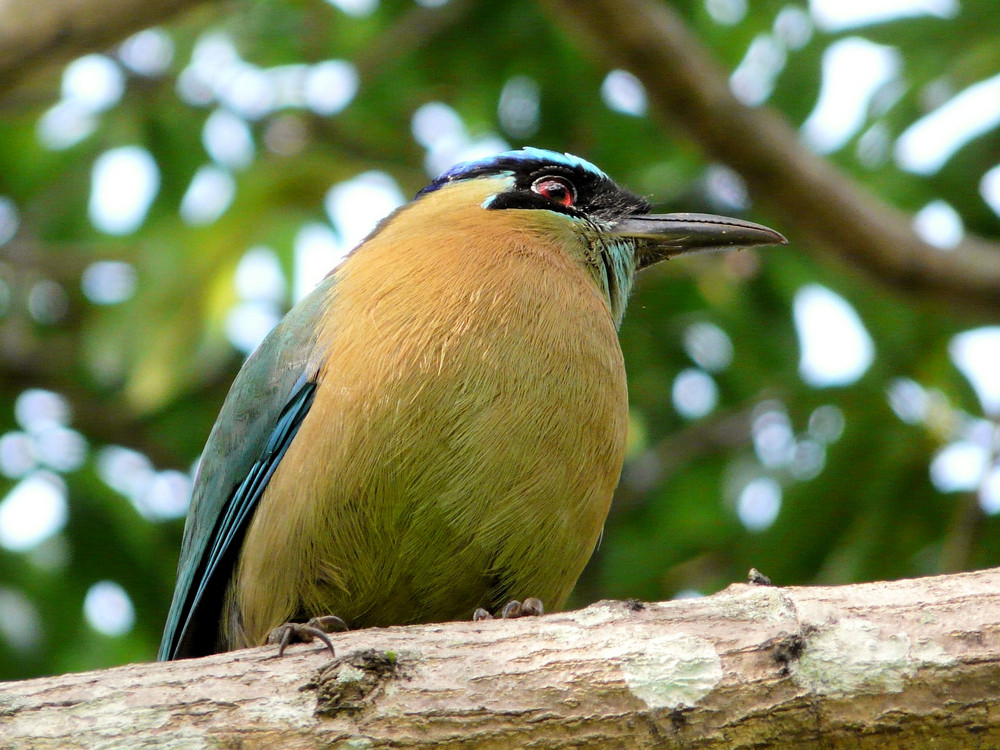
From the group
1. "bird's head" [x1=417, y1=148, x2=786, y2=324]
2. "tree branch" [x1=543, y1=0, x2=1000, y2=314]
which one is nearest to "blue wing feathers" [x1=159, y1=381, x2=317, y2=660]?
"bird's head" [x1=417, y1=148, x2=786, y2=324]

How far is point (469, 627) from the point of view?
2.75 m

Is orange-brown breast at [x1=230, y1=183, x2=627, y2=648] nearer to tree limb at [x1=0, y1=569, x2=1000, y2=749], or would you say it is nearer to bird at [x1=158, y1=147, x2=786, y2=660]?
bird at [x1=158, y1=147, x2=786, y2=660]

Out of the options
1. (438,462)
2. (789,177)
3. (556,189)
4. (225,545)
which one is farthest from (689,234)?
(225,545)

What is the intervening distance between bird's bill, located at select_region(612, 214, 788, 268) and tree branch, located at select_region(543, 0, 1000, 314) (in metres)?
1.33

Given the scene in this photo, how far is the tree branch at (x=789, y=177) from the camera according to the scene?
5.66 m

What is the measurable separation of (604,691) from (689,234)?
227 cm

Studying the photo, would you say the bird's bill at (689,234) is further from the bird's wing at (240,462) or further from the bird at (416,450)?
the bird's wing at (240,462)

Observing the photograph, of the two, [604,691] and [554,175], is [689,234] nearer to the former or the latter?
[554,175]

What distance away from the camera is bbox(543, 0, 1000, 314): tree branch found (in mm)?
5656

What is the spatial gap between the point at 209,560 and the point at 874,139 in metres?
4.22

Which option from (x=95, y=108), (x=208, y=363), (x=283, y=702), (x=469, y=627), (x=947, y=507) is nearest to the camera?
(x=283, y=702)

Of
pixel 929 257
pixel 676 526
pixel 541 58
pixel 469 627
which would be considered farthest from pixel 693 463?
pixel 469 627

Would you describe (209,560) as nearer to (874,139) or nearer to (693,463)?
(693,463)

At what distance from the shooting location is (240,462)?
3.91m
